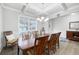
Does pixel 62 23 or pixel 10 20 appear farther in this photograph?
pixel 62 23

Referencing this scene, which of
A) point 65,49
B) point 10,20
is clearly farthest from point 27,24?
point 65,49

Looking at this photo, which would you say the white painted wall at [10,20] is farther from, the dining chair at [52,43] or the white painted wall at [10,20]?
the dining chair at [52,43]

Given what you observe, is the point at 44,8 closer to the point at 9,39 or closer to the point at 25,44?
the point at 25,44

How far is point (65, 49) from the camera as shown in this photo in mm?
1830

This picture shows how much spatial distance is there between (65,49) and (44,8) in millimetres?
880

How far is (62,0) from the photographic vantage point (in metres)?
1.76

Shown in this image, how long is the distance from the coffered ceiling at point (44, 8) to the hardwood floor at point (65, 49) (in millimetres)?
581

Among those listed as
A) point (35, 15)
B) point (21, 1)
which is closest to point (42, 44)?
point (35, 15)

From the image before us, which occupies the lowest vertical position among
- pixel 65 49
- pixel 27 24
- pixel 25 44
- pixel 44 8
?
pixel 65 49

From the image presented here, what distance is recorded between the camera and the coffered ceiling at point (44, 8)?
175 cm

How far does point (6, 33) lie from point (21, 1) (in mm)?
650

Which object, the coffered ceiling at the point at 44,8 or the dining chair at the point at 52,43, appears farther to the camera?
the dining chair at the point at 52,43

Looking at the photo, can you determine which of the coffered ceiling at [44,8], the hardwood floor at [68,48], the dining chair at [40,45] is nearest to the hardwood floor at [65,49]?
the hardwood floor at [68,48]
